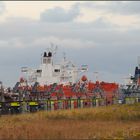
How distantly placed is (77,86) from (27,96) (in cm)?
2083

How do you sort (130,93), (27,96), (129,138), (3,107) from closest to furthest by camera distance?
(129,138)
(3,107)
(27,96)
(130,93)

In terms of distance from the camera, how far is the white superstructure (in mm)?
112312

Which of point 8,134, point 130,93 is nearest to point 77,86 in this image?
point 130,93

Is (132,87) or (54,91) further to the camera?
(132,87)

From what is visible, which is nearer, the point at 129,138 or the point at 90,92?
the point at 129,138

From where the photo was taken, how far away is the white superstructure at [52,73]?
11231 cm

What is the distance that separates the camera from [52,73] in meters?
113

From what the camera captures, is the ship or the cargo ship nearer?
the cargo ship

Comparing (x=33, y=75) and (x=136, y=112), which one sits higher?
(x=33, y=75)

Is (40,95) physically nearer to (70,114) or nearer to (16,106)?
(16,106)

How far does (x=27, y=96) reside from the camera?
255ft

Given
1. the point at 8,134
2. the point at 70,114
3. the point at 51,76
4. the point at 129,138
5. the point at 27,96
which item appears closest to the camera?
the point at 129,138

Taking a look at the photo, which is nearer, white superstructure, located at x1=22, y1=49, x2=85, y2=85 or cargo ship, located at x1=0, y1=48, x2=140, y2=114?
cargo ship, located at x1=0, y1=48, x2=140, y2=114

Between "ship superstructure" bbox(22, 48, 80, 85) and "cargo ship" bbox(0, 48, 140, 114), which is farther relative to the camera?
"ship superstructure" bbox(22, 48, 80, 85)
